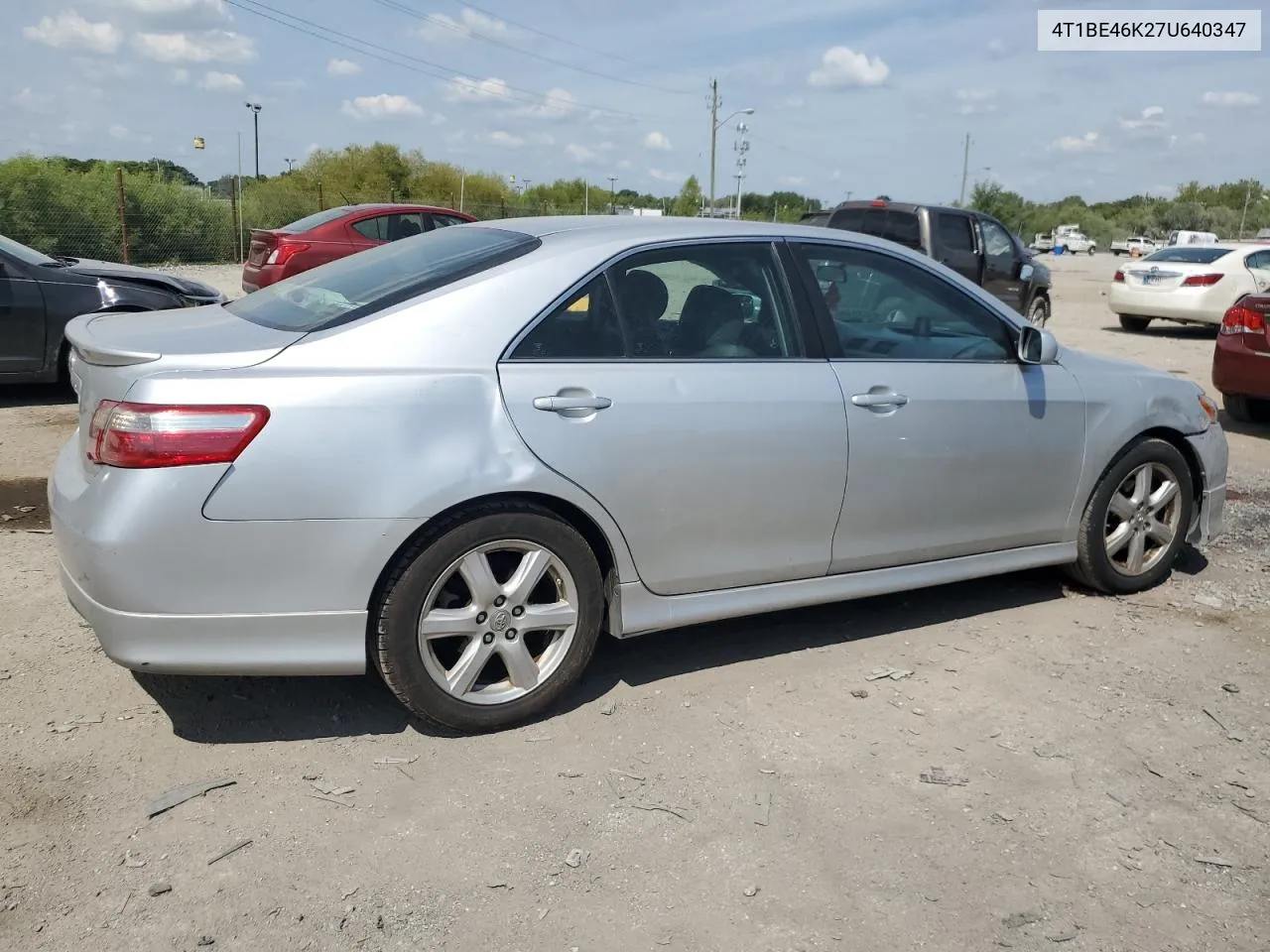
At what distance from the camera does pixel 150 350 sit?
327 centimetres

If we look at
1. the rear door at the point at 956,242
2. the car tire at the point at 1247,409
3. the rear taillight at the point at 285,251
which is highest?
the rear door at the point at 956,242

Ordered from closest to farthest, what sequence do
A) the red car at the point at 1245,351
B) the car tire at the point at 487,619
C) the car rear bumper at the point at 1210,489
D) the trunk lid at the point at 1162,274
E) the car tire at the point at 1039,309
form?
1. the car tire at the point at 487,619
2. the car rear bumper at the point at 1210,489
3. the red car at the point at 1245,351
4. the car tire at the point at 1039,309
5. the trunk lid at the point at 1162,274

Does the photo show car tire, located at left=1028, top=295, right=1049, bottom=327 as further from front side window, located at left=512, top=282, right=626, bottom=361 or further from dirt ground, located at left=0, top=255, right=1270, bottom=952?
front side window, located at left=512, top=282, right=626, bottom=361

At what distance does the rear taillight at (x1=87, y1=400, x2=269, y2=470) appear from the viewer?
121 inches

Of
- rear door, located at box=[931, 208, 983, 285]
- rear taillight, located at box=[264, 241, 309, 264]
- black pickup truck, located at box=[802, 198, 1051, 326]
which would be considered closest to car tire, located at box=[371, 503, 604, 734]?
rear taillight, located at box=[264, 241, 309, 264]

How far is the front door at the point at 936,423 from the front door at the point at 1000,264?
11.2m

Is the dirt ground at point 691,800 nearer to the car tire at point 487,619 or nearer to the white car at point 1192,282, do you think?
the car tire at point 487,619

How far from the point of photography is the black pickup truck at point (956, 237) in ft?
47.6

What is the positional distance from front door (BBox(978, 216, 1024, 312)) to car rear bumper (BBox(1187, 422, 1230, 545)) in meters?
10.4

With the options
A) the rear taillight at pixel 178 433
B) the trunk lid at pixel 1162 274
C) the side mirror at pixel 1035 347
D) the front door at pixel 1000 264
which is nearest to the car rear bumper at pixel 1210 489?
the side mirror at pixel 1035 347

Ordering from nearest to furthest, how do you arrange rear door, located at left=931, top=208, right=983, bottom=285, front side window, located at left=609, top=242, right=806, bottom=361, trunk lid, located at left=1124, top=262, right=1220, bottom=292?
front side window, located at left=609, top=242, right=806, bottom=361, rear door, located at left=931, top=208, right=983, bottom=285, trunk lid, located at left=1124, top=262, right=1220, bottom=292

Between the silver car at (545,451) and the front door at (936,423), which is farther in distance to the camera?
the front door at (936,423)

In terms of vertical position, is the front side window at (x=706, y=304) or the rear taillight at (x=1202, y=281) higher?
the rear taillight at (x=1202, y=281)

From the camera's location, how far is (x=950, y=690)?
4094 millimetres
